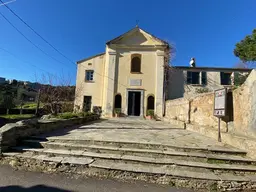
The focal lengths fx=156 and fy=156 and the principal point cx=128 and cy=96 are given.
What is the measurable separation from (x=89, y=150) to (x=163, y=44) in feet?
45.5

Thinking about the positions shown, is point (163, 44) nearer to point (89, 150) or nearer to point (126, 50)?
point (126, 50)

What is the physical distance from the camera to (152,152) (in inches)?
154

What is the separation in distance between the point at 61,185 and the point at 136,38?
15321mm

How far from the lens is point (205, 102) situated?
6.61 m

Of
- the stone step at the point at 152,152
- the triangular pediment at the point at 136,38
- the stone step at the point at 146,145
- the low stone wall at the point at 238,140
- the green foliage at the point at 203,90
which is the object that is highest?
the triangular pediment at the point at 136,38

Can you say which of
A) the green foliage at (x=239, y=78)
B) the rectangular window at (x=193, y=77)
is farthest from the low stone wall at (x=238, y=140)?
the green foliage at (x=239, y=78)

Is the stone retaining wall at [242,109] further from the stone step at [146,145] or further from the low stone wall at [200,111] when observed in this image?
the stone step at [146,145]

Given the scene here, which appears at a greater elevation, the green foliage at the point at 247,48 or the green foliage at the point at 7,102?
the green foliage at the point at 247,48

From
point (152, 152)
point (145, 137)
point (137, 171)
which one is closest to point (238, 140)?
point (152, 152)

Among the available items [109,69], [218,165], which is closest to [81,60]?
[109,69]

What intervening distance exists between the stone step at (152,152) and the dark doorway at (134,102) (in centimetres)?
1126

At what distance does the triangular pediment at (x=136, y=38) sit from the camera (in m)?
15.8

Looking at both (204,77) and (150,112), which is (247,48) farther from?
(150,112)

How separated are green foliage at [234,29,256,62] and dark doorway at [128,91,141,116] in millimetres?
10146
